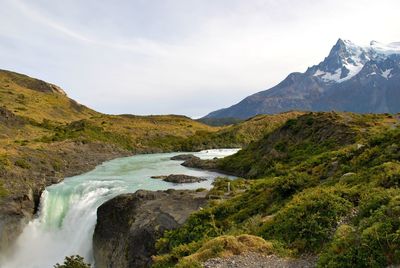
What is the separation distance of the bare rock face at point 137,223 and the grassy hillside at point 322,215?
2.63m

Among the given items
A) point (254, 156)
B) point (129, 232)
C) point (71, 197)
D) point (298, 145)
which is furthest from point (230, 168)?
point (129, 232)

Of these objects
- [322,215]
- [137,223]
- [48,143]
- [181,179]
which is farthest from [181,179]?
[48,143]

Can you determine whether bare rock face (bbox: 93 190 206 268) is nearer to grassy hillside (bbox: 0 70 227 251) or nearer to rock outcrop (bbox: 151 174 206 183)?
grassy hillside (bbox: 0 70 227 251)

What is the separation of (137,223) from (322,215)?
1879 cm

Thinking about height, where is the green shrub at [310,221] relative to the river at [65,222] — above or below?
above

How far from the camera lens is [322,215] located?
2002 centimetres

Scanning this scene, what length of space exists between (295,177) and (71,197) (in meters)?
32.3

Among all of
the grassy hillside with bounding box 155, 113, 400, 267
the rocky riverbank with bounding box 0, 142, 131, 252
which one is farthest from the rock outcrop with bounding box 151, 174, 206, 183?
the rocky riverbank with bounding box 0, 142, 131, 252

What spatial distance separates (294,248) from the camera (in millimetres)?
18875

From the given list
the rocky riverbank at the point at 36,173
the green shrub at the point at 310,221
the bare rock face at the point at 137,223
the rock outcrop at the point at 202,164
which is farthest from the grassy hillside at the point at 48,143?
the green shrub at the point at 310,221

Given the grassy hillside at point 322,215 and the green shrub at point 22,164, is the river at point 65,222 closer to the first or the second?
the green shrub at point 22,164

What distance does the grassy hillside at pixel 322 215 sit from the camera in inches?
624

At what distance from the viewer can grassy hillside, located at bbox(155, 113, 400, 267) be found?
1584cm

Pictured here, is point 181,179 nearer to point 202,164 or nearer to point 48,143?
point 202,164
